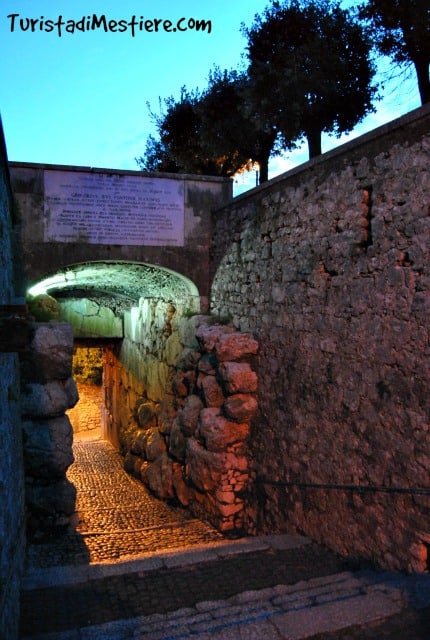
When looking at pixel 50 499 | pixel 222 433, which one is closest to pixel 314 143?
pixel 222 433

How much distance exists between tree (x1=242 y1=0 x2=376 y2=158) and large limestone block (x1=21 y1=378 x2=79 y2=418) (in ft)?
A: 27.7

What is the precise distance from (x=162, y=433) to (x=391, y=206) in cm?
620

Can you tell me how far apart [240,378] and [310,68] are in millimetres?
8187

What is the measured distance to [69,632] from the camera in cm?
367

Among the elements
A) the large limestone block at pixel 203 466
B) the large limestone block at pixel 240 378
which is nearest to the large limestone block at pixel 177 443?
the large limestone block at pixel 203 466

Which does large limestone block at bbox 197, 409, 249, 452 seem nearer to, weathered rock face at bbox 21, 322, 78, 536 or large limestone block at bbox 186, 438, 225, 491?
large limestone block at bbox 186, 438, 225, 491

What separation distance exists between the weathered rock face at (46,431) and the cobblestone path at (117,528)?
405mm

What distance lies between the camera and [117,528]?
24.9 ft

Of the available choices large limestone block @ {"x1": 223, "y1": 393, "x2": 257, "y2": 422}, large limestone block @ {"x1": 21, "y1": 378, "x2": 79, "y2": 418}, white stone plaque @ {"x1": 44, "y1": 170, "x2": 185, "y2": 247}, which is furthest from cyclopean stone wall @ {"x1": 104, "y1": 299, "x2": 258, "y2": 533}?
large limestone block @ {"x1": 21, "y1": 378, "x2": 79, "y2": 418}

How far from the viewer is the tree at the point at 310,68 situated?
1159cm

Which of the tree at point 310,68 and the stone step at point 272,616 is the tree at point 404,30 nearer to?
the tree at point 310,68

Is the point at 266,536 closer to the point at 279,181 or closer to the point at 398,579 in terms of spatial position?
the point at 398,579

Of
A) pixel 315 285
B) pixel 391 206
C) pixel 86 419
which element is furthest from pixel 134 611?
pixel 86 419

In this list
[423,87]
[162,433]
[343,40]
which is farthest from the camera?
[343,40]
